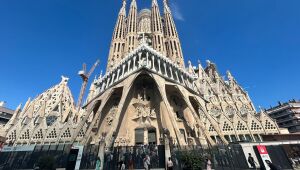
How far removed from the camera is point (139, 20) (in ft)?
205

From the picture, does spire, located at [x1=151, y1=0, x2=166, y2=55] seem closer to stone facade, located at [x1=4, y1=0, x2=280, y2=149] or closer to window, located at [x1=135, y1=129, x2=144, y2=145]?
stone facade, located at [x1=4, y1=0, x2=280, y2=149]

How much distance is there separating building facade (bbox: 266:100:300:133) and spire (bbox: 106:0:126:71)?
67.8 metres

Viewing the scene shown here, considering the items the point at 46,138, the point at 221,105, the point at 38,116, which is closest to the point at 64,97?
the point at 38,116

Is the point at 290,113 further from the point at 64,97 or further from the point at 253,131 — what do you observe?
the point at 64,97

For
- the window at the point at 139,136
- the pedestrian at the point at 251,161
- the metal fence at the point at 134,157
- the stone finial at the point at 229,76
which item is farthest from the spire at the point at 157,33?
the pedestrian at the point at 251,161

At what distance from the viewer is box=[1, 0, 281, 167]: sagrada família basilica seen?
26.3m

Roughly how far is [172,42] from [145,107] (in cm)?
2980

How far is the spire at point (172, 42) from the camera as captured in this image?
46.2 meters

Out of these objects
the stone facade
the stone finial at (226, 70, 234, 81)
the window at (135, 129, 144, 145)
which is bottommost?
the window at (135, 129, 144, 145)

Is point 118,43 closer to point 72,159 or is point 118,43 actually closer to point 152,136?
point 152,136

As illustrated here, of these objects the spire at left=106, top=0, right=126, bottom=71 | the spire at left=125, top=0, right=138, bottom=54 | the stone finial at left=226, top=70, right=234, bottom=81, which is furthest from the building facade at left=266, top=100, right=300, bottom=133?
the spire at left=106, top=0, right=126, bottom=71

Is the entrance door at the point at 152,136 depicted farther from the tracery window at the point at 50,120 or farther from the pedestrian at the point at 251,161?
the tracery window at the point at 50,120

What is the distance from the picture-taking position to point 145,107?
2834 centimetres

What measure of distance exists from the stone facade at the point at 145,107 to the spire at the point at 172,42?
0.31 m
